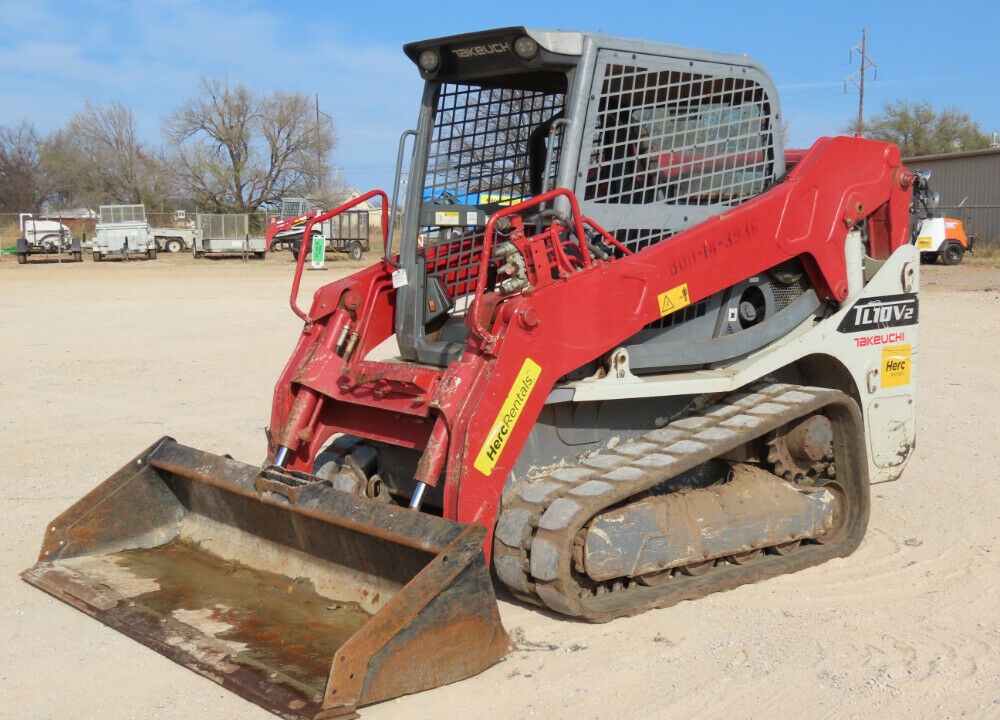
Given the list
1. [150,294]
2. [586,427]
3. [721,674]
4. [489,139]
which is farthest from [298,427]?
[150,294]

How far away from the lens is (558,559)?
14.2ft

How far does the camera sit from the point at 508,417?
452 cm

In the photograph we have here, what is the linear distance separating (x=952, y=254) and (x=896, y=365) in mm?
23144

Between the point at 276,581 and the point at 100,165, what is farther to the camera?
the point at 100,165

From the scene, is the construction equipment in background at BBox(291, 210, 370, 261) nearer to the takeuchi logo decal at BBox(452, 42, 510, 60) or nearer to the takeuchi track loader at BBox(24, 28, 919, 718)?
the takeuchi track loader at BBox(24, 28, 919, 718)

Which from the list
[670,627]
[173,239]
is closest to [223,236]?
[173,239]

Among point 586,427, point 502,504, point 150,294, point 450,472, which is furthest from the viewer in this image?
point 150,294

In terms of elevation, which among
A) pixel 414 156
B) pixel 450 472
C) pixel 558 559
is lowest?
pixel 558 559

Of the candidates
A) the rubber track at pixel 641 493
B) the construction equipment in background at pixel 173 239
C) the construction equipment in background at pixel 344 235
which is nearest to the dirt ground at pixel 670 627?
the rubber track at pixel 641 493

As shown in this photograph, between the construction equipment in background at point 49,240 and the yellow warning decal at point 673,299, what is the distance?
33.7m

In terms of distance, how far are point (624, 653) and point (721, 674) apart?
1.28 feet

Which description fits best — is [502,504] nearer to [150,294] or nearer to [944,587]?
[944,587]

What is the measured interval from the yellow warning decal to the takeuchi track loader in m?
0.02

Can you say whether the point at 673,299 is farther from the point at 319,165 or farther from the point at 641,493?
the point at 319,165
